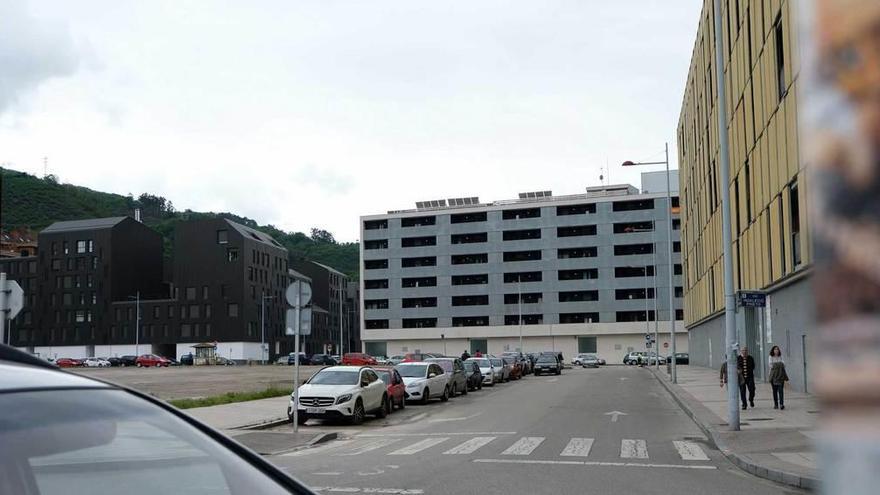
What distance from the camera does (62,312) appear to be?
116750 millimetres

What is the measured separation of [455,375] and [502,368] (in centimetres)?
1362

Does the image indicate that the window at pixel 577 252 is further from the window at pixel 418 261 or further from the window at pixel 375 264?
the window at pixel 375 264

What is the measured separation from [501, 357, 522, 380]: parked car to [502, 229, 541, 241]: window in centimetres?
5295

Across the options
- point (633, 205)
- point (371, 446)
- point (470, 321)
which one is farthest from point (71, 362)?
point (371, 446)

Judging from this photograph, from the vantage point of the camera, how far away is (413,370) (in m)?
32.2

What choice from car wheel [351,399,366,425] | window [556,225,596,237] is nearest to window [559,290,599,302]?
window [556,225,596,237]

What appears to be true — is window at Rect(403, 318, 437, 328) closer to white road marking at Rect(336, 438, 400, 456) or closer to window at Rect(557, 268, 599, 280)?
window at Rect(557, 268, 599, 280)

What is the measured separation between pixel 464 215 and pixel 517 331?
16941mm

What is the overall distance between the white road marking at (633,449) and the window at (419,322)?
312 ft

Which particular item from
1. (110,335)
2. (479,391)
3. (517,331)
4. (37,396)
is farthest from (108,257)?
(37,396)

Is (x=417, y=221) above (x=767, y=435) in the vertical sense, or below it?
above

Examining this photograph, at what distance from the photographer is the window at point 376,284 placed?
115125mm

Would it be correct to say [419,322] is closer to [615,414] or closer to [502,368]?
[502,368]

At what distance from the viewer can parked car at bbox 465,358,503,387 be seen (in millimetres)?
44938
